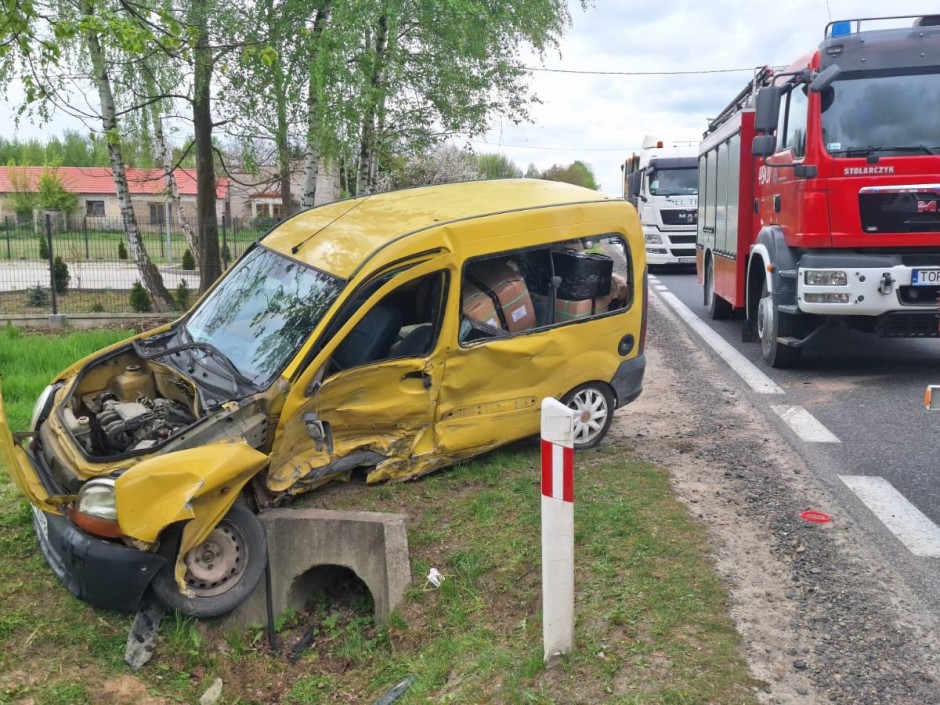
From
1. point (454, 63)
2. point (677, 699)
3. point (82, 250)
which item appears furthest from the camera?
point (82, 250)

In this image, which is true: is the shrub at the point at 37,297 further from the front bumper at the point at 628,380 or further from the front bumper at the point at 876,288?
the front bumper at the point at 876,288

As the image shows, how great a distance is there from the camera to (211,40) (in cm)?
1205

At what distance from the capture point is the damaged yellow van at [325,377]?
4.36 m

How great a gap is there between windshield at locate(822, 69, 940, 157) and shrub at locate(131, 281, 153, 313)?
12.4 m

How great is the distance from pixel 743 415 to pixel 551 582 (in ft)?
14.5

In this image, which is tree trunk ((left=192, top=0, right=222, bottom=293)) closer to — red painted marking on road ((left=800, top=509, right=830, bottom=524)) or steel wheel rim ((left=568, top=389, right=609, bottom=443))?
steel wheel rim ((left=568, top=389, right=609, bottom=443))

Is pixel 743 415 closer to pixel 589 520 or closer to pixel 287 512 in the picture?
pixel 589 520

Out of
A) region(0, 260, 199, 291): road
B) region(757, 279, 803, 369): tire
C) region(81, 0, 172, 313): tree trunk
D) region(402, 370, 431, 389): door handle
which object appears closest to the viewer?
region(402, 370, 431, 389): door handle

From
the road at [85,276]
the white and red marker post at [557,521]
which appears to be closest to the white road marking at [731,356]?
the white and red marker post at [557,521]

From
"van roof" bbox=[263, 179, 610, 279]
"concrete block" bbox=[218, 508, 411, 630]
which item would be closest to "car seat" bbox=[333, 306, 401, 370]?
"van roof" bbox=[263, 179, 610, 279]

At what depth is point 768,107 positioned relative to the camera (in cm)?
852

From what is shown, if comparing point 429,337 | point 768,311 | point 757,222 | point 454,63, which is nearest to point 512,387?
point 429,337

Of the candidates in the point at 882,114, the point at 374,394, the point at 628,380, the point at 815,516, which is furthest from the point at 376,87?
the point at 815,516

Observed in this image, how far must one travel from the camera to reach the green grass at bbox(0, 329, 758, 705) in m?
3.52
